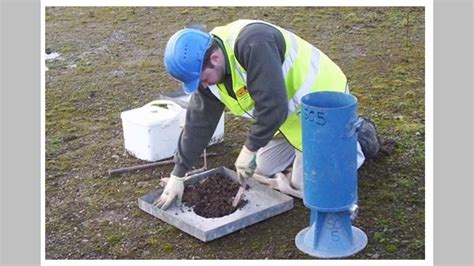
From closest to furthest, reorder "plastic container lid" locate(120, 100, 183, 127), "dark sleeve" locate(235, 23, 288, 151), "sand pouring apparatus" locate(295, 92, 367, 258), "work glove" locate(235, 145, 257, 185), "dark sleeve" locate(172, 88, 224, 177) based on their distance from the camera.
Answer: "sand pouring apparatus" locate(295, 92, 367, 258)
"dark sleeve" locate(235, 23, 288, 151)
"work glove" locate(235, 145, 257, 185)
"dark sleeve" locate(172, 88, 224, 177)
"plastic container lid" locate(120, 100, 183, 127)

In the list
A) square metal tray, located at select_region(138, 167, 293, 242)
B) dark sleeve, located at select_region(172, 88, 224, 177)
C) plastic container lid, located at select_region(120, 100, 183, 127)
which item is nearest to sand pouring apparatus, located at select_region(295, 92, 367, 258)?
square metal tray, located at select_region(138, 167, 293, 242)

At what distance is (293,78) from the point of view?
13.0 feet

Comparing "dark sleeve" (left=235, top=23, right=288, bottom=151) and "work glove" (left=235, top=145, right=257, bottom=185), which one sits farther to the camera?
"work glove" (left=235, top=145, right=257, bottom=185)

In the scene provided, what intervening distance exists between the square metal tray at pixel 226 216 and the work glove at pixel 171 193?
32 millimetres

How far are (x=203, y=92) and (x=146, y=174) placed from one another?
889 mm

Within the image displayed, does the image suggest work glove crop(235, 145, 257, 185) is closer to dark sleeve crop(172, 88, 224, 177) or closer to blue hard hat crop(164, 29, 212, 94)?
dark sleeve crop(172, 88, 224, 177)

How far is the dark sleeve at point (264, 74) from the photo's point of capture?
359cm

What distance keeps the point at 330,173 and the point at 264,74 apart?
53 cm

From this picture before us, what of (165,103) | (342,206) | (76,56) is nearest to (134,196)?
(165,103)

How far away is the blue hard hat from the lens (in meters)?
3.59

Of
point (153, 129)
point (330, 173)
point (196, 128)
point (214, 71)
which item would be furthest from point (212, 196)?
point (330, 173)

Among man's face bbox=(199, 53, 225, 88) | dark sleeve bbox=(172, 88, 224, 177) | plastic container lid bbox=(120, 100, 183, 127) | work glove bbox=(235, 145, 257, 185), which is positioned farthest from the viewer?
plastic container lid bbox=(120, 100, 183, 127)

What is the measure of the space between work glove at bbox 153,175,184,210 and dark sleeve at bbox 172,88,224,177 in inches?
1.5

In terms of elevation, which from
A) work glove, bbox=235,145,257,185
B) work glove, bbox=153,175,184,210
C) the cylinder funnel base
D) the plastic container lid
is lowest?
the cylinder funnel base
